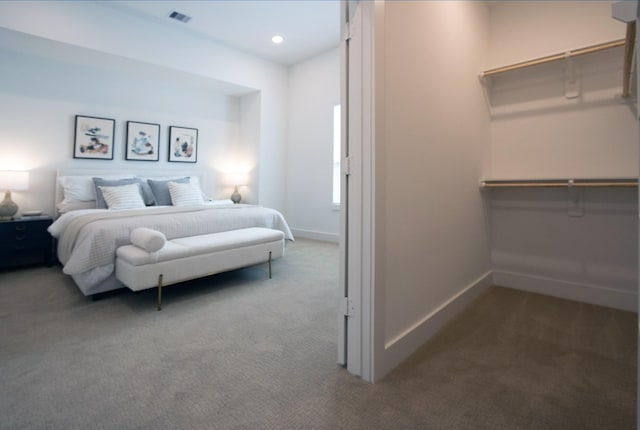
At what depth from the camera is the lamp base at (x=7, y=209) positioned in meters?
3.51

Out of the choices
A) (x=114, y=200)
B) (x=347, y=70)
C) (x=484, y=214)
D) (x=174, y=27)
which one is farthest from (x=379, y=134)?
(x=174, y=27)

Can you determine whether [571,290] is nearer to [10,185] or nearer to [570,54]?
[570,54]

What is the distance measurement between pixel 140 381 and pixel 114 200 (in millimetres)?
2961

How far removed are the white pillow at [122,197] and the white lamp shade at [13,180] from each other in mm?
726

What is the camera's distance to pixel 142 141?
4809 millimetres

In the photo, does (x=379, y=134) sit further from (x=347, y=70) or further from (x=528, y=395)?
(x=528, y=395)

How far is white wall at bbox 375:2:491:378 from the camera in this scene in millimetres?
1588

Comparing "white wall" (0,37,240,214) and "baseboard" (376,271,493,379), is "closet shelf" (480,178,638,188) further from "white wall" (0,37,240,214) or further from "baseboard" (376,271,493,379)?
"white wall" (0,37,240,214)

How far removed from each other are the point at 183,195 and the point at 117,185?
78cm

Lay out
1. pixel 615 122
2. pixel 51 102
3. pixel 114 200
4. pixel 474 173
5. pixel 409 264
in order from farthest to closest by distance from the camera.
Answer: pixel 51 102 → pixel 114 200 → pixel 474 173 → pixel 615 122 → pixel 409 264

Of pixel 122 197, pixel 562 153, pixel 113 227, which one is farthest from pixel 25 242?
pixel 562 153

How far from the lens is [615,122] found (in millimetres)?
2471

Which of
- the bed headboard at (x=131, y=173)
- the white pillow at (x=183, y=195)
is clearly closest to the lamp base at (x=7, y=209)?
the bed headboard at (x=131, y=173)

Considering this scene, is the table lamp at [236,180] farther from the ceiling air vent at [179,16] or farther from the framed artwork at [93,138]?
the ceiling air vent at [179,16]
